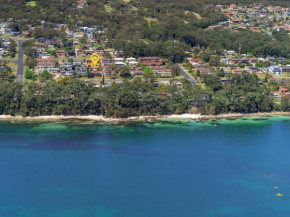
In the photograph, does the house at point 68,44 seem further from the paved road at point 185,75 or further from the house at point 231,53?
the house at point 231,53

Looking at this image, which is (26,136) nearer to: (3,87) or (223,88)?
(3,87)

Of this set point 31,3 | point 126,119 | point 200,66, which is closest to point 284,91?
point 200,66

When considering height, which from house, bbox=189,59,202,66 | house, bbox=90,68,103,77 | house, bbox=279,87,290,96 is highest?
house, bbox=189,59,202,66

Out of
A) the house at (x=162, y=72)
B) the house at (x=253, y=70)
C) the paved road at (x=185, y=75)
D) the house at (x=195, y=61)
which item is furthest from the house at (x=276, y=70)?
the house at (x=162, y=72)

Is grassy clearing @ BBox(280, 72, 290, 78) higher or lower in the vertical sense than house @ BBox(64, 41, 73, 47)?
lower

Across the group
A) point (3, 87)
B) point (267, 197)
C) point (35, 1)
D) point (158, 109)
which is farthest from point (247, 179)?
point (35, 1)

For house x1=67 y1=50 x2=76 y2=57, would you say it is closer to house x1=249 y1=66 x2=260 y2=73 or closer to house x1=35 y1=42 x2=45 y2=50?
house x1=35 y1=42 x2=45 y2=50

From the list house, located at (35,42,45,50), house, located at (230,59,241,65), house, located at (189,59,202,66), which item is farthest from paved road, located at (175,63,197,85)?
house, located at (35,42,45,50)

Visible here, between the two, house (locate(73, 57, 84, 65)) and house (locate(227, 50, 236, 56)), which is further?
house (locate(227, 50, 236, 56))
